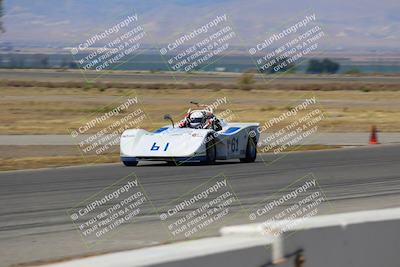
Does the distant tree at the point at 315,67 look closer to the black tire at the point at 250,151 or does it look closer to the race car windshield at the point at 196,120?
the black tire at the point at 250,151

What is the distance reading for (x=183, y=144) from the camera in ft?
64.4

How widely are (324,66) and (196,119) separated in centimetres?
12933

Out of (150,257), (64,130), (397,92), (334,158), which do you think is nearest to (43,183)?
(334,158)

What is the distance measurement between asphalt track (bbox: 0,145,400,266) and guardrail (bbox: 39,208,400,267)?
313 centimetres

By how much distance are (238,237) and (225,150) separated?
13.7 meters

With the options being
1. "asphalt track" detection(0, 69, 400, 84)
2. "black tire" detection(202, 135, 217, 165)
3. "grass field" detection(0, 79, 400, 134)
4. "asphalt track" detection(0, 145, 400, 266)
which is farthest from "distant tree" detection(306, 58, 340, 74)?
"black tire" detection(202, 135, 217, 165)

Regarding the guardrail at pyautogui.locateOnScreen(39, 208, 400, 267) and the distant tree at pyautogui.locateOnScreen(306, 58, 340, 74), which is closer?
the guardrail at pyautogui.locateOnScreen(39, 208, 400, 267)

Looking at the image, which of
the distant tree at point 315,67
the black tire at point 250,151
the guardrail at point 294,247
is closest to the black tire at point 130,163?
the black tire at point 250,151

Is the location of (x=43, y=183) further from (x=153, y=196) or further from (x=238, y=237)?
(x=238, y=237)

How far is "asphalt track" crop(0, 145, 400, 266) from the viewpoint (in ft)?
34.8

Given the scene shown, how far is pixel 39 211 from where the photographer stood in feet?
42.4

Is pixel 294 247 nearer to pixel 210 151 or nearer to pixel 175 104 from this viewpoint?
pixel 210 151

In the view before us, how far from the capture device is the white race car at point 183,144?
19594 millimetres

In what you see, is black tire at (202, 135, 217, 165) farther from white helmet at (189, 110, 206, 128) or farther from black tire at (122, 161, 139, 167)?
black tire at (122, 161, 139, 167)
